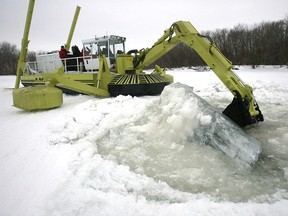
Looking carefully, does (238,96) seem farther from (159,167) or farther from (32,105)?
(32,105)

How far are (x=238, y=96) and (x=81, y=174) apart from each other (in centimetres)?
370

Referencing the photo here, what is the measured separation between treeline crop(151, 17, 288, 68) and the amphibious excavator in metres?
24.8

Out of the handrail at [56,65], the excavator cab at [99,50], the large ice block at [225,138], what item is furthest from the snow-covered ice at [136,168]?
the handrail at [56,65]

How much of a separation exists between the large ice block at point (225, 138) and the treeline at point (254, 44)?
28622 mm

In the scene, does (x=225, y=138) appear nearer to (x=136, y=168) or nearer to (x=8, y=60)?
(x=136, y=168)

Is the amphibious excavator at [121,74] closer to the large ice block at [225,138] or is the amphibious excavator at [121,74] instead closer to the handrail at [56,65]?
the handrail at [56,65]

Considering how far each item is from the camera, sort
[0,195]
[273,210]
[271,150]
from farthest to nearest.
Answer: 1. [271,150]
2. [0,195]
3. [273,210]

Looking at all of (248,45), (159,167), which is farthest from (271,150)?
(248,45)

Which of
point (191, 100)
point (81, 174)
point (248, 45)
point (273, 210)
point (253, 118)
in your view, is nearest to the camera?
point (273, 210)

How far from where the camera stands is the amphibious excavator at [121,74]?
533cm

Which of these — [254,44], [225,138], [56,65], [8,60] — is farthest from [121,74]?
[8,60]

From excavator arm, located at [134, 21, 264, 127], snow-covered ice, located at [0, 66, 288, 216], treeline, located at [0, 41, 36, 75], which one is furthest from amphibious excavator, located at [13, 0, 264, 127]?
treeline, located at [0, 41, 36, 75]

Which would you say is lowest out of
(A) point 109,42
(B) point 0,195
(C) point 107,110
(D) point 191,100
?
(B) point 0,195

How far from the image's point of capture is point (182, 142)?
4.48 meters
